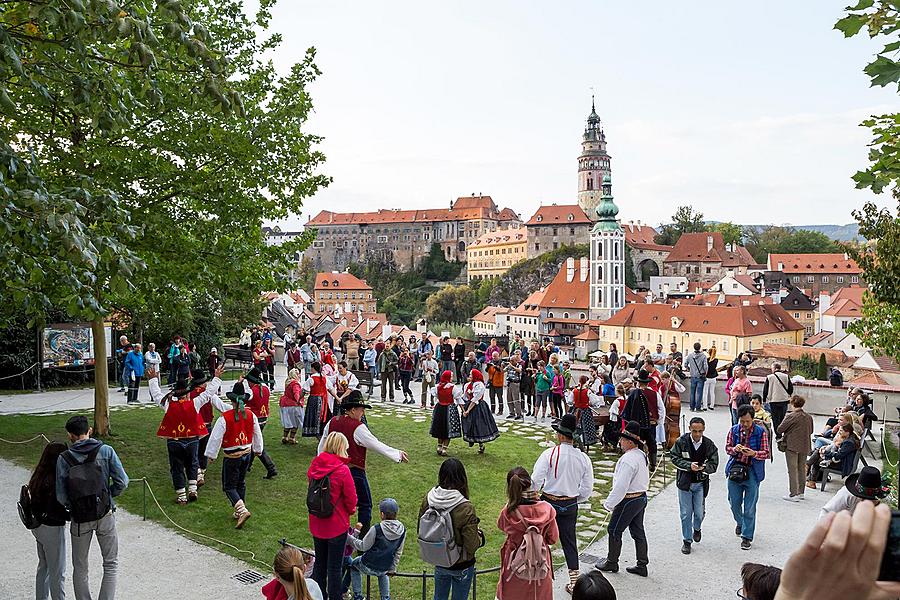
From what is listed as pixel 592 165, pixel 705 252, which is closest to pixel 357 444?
pixel 705 252

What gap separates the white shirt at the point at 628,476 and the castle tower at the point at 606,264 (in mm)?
100669

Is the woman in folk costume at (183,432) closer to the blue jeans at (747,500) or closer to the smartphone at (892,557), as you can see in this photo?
the blue jeans at (747,500)

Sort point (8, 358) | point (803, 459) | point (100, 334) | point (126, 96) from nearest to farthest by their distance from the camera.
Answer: point (126, 96) < point (803, 459) < point (100, 334) < point (8, 358)

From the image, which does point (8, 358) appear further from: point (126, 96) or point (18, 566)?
point (126, 96)

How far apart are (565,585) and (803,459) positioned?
17.3 feet

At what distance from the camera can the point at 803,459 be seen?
11.1 meters

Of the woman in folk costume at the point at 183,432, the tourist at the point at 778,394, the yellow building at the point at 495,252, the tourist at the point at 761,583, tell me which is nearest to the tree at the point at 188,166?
the woman in folk costume at the point at 183,432

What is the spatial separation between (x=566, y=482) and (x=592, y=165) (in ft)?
509

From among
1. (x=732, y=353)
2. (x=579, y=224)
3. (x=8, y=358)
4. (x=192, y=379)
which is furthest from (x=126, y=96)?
(x=579, y=224)

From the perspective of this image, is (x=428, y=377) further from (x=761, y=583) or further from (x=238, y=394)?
(x=761, y=583)

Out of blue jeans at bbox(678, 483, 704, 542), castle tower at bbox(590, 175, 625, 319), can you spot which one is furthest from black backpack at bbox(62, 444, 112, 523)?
castle tower at bbox(590, 175, 625, 319)

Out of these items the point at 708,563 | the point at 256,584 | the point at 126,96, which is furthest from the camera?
the point at 708,563

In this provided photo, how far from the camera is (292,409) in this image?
1384 centimetres

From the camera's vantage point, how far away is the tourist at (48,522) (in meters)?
6.57
